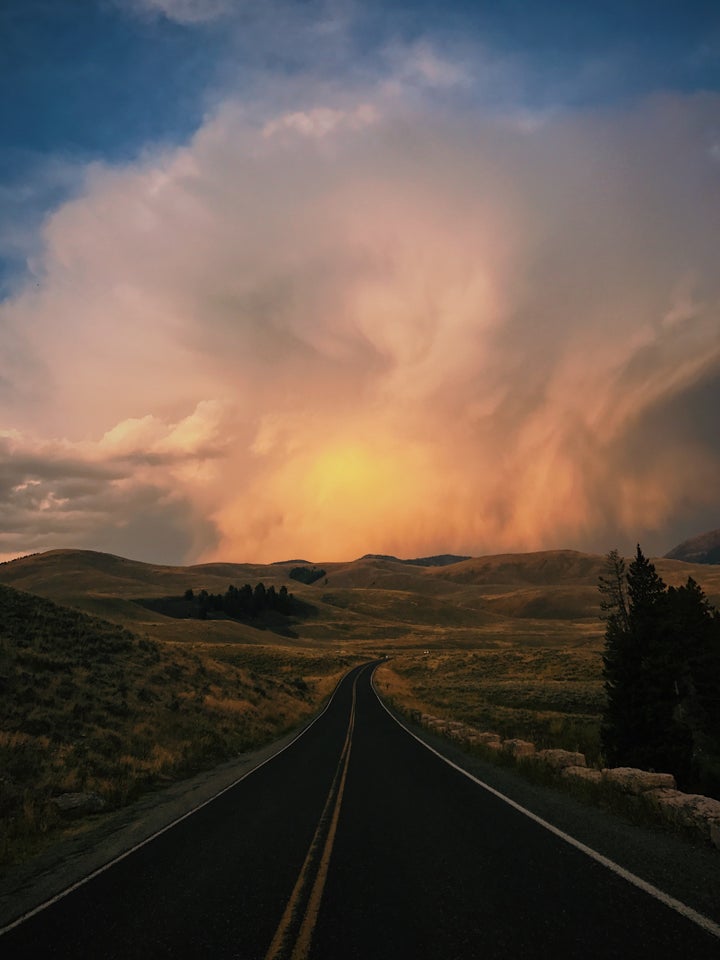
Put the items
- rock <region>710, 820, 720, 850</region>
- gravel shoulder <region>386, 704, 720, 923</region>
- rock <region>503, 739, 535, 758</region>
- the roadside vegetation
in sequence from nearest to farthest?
gravel shoulder <region>386, 704, 720, 923</region> → rock <region>710, 820, 720, 850</region> → rock <region>503, 739, 535, 758</region> → the roadside vegetation

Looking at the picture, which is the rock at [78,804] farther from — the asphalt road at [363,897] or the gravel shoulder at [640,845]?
the gravel shoulder at [640,845]

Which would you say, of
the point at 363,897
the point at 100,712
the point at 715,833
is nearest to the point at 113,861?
the point at 363,897

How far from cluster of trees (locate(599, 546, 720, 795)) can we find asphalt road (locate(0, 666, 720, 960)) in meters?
20.0

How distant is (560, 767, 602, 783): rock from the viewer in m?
13.0

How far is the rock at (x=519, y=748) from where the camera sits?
17375 millimetres

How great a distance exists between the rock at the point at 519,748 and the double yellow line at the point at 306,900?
7946 millimetres

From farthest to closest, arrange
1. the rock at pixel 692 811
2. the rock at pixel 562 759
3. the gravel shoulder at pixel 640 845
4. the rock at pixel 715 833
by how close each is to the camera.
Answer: the rock at pixel 562 759
the rock at pixel 692 811
the rock at pixel 715 833
the gravel shoulder at pixel 640 845

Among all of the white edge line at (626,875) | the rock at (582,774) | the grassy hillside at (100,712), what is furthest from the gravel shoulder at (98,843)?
the rock at (582,774)

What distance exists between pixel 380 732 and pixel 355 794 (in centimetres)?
1346

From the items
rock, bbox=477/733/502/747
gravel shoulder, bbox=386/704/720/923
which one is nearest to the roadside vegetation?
rock, bbox=477/733/502/747

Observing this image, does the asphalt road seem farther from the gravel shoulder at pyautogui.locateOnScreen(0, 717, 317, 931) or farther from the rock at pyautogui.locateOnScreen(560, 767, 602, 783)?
the rock at pyautogui.locateOnScreen(560, 767, 602, 783)

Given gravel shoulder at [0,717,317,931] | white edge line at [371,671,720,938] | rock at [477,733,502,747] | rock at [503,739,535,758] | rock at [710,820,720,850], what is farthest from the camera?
rock at [477,733,502,747]

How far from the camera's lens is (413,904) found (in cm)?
679

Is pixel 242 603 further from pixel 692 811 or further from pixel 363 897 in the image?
pixel 363 897
